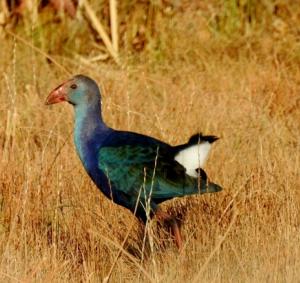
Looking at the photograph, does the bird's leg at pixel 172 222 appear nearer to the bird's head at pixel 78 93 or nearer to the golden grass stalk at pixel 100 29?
the bird's head at pixel 78 93

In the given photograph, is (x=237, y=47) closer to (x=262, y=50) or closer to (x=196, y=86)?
(x=262, y=50)

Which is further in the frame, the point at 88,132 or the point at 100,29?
the point at 100,29

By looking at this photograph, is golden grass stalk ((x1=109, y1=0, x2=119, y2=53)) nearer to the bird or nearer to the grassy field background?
the grassy field background

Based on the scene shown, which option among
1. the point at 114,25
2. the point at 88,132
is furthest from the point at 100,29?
the point at 88,132

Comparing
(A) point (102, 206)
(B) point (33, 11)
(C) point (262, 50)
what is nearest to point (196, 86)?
(C) point (262, 50)

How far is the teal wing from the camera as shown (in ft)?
18.0

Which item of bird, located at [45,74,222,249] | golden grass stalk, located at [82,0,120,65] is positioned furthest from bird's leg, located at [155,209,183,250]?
golden grass stalk, located at [82,0,120,65]

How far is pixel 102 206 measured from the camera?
6047 mm

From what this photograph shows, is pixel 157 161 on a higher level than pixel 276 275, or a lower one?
higher

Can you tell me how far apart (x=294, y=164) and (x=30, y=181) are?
135 centimetres

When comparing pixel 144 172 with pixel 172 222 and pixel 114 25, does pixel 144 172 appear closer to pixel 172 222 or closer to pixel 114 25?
pixel 172 222

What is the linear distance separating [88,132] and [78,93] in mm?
230

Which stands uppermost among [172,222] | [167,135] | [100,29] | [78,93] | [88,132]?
[100,29]

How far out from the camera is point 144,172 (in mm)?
5504
